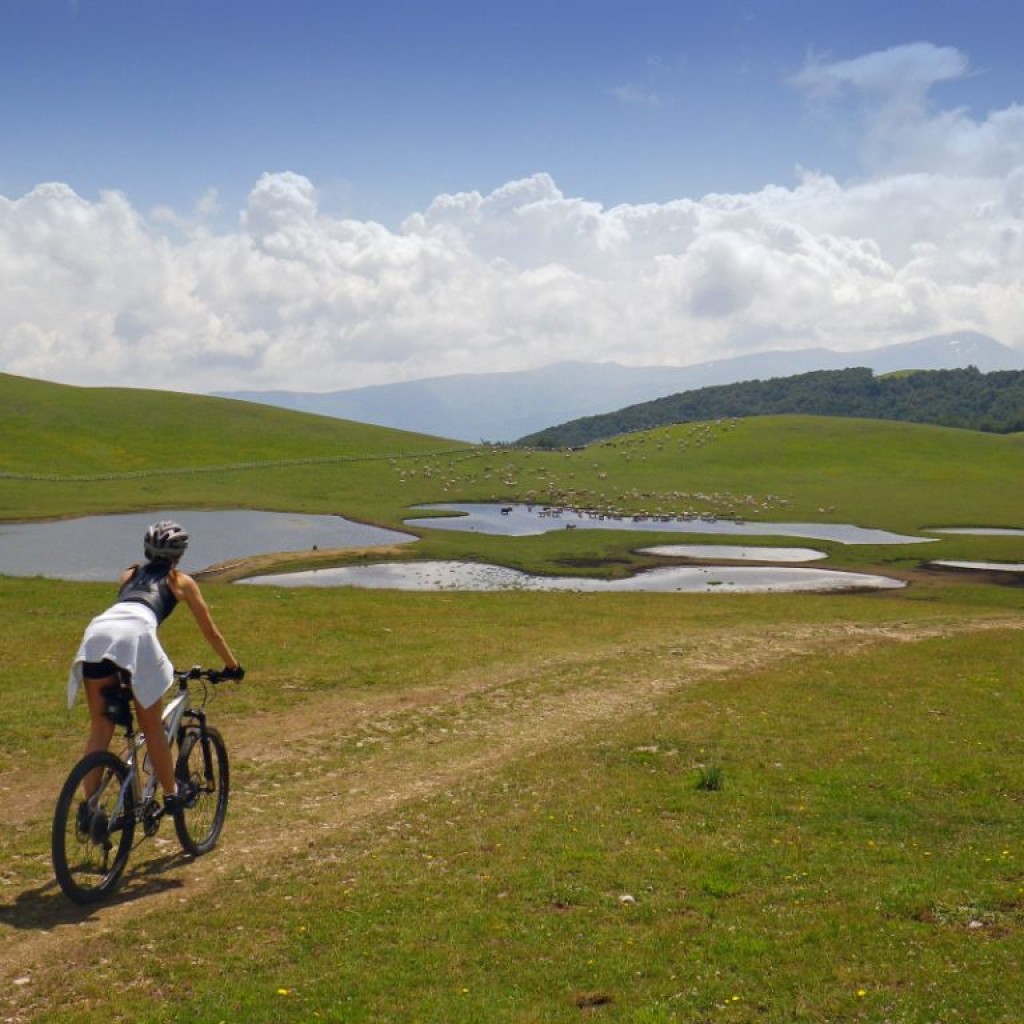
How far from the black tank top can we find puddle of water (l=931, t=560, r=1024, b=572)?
64.7 m

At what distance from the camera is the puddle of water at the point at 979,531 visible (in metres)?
86.6

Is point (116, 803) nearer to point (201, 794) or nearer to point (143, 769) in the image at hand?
point (143, 769)

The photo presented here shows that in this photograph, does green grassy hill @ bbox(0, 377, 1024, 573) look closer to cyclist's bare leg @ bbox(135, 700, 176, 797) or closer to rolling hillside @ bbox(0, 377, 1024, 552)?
rolling hillside @ bbox(0, 377, 1024, 552)

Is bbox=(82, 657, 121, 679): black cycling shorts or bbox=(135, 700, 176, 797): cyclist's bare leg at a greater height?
bbox=(82, 657, 121, 679): black cycling shorts

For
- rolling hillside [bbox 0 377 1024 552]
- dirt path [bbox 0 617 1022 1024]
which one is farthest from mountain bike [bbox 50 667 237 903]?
rolling hillside [bbox 0 377 1024 552]

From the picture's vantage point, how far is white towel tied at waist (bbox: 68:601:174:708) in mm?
11461

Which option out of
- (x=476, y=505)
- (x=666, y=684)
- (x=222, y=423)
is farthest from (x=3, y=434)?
(x=666, y=684)

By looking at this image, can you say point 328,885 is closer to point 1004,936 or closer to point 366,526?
point 1004,936

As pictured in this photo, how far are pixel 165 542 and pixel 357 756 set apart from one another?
8780 millimetres

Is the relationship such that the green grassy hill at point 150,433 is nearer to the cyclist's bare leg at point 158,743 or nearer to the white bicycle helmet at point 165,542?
the white bicycle helmet at point 165,542

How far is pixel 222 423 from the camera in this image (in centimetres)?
15212

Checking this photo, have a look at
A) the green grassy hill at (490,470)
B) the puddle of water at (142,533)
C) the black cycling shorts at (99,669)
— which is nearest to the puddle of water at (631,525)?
the green grassy hill at (490,470)

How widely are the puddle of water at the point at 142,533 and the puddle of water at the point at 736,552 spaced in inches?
797

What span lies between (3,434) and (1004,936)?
141407mm
